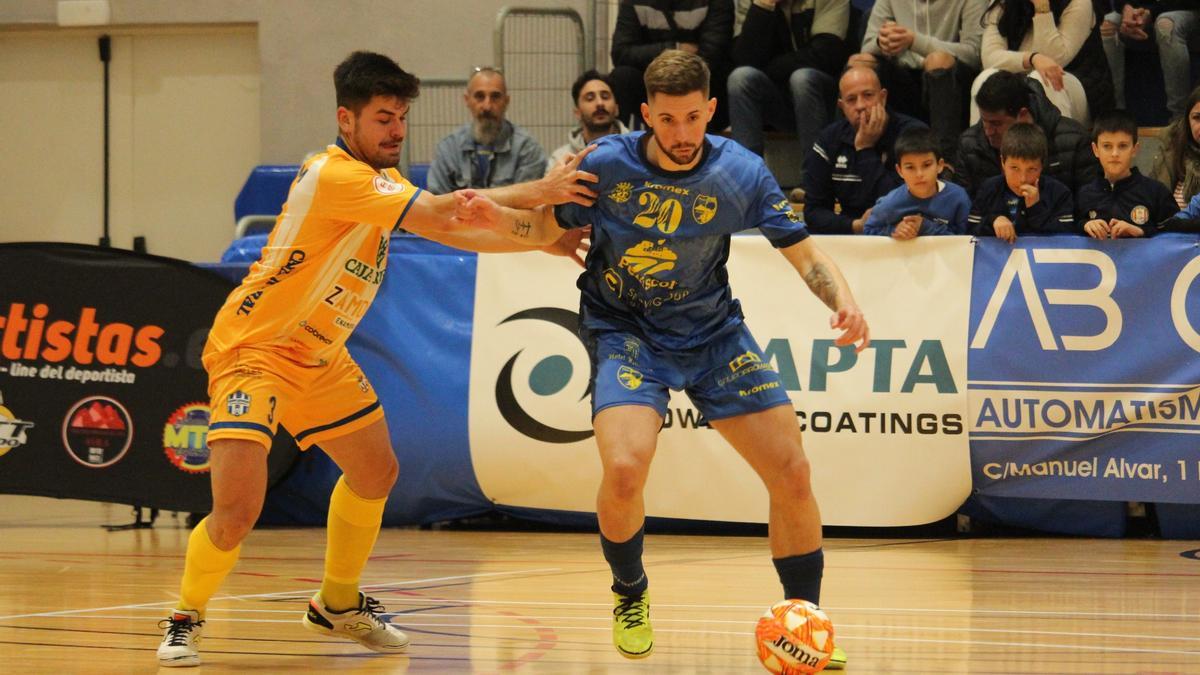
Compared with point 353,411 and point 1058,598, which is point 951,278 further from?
point 353,411

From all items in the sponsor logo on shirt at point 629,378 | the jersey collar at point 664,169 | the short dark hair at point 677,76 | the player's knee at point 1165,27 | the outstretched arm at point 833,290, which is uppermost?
the player's knee at point 1165,27

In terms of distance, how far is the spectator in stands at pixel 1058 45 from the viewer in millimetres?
10164

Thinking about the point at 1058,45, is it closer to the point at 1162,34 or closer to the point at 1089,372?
the point at 1162,34

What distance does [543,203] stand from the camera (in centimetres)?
524

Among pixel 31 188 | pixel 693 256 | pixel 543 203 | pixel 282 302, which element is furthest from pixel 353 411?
pixel 31 188

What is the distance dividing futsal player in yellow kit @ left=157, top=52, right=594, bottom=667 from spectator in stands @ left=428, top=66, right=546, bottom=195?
4.77 metres

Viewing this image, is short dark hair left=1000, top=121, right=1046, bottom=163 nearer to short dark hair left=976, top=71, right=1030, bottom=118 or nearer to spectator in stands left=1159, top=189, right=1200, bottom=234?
short dark hair left=976, top=71, right=1030, bottom=118

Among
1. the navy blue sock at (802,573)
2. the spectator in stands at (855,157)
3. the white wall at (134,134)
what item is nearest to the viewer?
the navy blue sock at (802,573)

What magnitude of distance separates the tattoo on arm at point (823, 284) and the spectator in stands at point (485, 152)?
548 centimetres

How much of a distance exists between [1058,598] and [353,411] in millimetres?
3186

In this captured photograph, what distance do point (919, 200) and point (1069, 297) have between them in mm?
1051

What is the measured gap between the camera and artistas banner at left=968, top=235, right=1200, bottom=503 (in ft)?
27.5

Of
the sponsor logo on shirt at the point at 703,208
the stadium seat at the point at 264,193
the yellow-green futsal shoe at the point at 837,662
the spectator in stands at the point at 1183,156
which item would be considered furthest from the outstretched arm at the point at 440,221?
the stadium seat at the point at 264,193

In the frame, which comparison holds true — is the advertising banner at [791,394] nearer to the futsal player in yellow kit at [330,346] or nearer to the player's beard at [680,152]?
the futsal player in yellow kit at [330,346]
